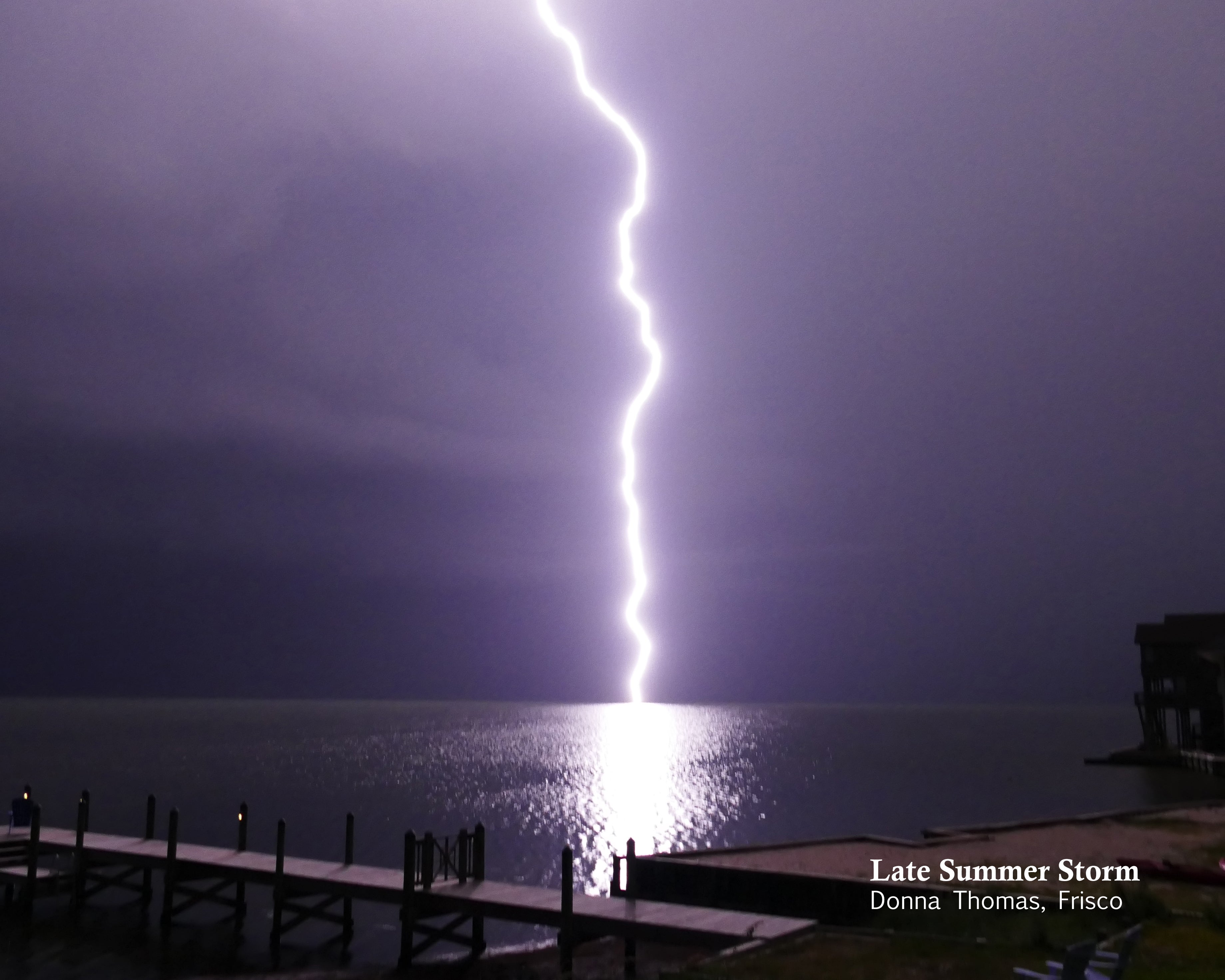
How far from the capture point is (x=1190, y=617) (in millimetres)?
71062

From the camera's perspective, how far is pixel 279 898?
25.3 metres

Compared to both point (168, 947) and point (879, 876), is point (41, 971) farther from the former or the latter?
point (879, 876)

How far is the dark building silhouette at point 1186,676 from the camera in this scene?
218ft

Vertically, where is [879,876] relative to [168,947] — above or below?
above

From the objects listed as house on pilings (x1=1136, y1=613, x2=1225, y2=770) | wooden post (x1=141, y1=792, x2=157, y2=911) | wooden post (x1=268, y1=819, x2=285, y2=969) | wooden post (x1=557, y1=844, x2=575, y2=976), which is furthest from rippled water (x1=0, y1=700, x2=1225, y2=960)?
wooden post (x1=557, y1=844, x2=575, y2=976)

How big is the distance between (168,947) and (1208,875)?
76.5 feet

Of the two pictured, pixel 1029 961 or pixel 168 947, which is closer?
pixel 1029 961

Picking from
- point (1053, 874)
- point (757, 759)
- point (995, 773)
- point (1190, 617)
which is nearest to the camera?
point (1053, 874)

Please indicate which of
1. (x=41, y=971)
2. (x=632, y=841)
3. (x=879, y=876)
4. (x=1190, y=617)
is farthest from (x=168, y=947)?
(x=1190, y=617)

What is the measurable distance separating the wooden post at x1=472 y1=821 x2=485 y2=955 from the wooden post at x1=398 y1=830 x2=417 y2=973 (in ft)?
4.35

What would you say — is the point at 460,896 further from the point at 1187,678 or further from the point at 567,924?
the point at 1187,678

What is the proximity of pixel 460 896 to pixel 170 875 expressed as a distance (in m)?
10.1

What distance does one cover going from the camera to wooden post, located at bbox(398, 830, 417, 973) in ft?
72.6

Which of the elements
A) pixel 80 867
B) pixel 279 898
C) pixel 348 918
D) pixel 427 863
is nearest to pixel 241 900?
pixel 279 898
